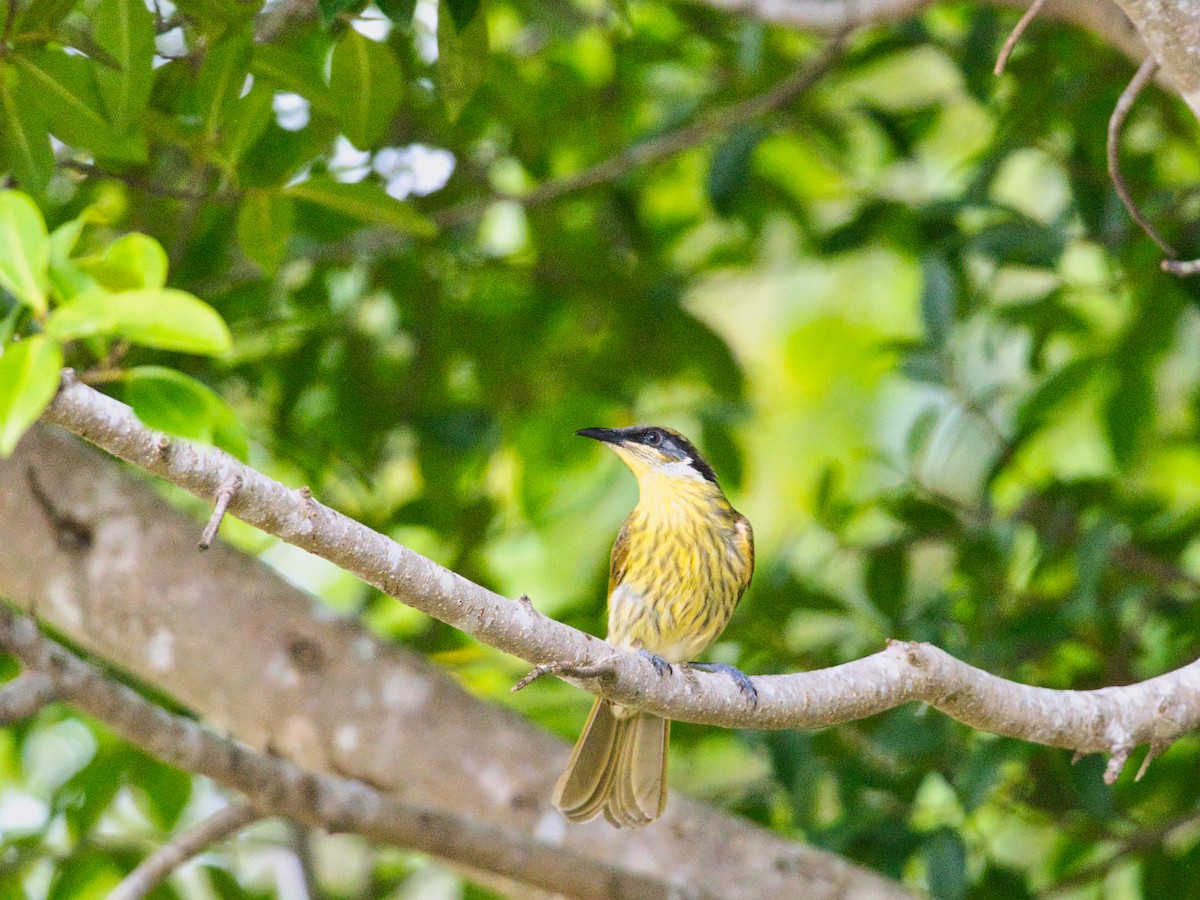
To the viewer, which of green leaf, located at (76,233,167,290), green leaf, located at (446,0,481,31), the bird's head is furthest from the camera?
the bird's head

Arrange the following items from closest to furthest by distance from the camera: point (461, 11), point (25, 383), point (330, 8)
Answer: point (25, 383), point (330, 8), point (461, 11)

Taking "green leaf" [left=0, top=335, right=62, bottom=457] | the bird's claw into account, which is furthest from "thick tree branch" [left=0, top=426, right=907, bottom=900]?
"green leaf" [left=0, top=335, right=62, bottom=457]

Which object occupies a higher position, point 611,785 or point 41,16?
point 41,16

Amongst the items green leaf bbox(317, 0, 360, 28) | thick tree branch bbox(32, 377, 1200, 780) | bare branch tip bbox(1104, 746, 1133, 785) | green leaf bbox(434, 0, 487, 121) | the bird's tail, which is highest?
green leaf bbox(317, 0, 360, 28)

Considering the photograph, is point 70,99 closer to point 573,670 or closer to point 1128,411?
point 573,670

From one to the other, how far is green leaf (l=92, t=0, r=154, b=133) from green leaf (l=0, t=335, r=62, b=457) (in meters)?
→ 1.28

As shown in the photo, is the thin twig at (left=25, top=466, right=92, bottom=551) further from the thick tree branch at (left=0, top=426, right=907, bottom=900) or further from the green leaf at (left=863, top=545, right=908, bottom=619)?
the green leaf at (left=863, top=545, right=908, bottom=619)

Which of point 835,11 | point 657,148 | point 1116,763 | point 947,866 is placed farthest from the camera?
point 657,148

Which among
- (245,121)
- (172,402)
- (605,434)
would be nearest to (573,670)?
(172,402)

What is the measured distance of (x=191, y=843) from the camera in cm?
326

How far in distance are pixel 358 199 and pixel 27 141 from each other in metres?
0.67

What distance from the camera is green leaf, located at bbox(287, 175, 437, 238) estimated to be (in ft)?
9.43

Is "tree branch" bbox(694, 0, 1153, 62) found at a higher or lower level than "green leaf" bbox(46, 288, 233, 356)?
lower

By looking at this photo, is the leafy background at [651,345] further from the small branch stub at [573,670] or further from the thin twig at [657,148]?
the small branch stub at [573,670]
